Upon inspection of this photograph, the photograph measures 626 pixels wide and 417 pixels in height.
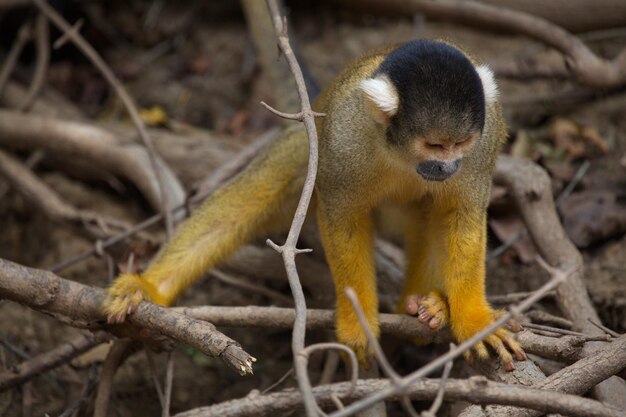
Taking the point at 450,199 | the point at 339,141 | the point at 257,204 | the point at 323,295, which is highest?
the point at 339,141

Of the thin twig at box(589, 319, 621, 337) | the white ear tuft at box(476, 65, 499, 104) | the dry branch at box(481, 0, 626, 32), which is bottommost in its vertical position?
the thin twig at box(589, 319, 621, 337)

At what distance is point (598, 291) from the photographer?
4113 mm

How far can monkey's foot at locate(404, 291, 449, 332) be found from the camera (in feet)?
10.9

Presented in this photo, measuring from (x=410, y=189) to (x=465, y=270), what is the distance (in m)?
0.44

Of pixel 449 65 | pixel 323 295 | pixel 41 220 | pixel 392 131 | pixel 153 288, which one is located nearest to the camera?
pixel 449 65

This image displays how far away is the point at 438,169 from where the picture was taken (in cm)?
307

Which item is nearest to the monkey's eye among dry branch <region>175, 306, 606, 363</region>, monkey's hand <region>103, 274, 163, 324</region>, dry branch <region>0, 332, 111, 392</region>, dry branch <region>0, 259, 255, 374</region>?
dry branch <region>175, 306, 606, 363</region>

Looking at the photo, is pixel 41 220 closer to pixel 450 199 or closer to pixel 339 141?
pixel 339 141

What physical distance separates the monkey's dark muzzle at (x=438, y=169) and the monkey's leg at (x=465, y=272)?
0.34 metres

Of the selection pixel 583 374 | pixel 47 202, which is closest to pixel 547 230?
pixel 583 374

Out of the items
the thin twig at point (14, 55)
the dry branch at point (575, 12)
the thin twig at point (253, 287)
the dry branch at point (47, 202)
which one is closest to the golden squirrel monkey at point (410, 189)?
the thin twig at point (253, 287)

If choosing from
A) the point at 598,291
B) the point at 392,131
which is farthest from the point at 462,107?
the point at 598,291

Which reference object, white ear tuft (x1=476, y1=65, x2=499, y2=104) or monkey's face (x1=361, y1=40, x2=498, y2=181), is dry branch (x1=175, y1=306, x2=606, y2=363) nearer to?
monkey's face (x1=361, y1=40, x2=498, y2=181)

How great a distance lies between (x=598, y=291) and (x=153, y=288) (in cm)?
232
